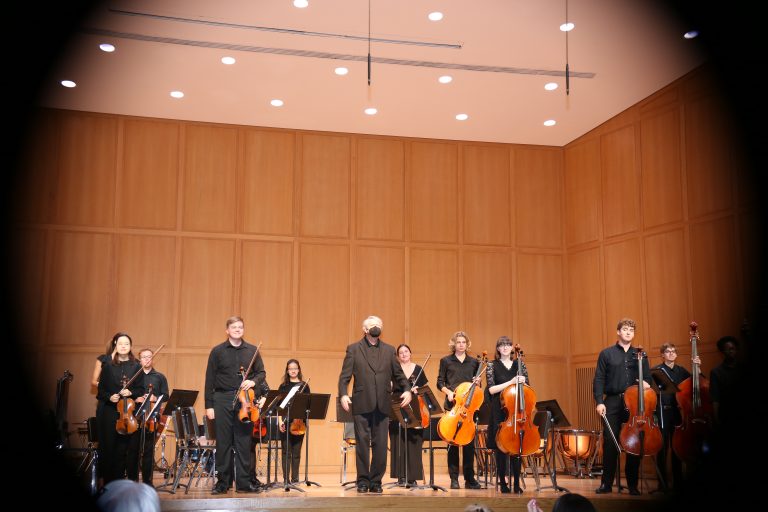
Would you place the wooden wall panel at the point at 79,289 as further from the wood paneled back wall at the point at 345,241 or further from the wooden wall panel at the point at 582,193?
the wooden wall panel at the point at 582,193

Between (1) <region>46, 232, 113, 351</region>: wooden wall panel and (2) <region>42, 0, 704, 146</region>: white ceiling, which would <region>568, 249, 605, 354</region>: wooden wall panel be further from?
(1) <region>46, 232, 113, 351</region>: wooden wall panel

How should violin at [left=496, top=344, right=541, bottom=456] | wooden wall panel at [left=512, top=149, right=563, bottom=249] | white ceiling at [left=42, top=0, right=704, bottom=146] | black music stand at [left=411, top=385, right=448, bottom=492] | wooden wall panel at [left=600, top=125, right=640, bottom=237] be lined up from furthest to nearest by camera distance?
wooden wall panel at [left=512, top=149, right=563, bottom=249]
wooden wall panel at [left=600, top=125, right=640, bottom=237]
white ceiling at [left=42, top=0, right=704, bottom=146]
black music stand at [left=411, top=385, right=448, bottom=492]
violin at [left=496, top=344, right=541, bottom=456]

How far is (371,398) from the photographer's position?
7.59 m

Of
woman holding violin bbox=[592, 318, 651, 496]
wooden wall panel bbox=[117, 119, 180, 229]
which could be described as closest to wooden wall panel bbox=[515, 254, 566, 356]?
woman holding violin bbox=[592, 318, 651, 496]

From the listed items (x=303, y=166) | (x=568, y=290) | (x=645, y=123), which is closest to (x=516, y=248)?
(x=568, y=290)

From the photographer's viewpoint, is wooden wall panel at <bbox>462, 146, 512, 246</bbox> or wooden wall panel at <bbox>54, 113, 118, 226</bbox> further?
wooden wall panel at <bbox>462, 146, 512, 246</bbox>

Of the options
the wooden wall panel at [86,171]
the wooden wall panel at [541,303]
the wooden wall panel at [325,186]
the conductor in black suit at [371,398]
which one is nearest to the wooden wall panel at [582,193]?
the wooden wall panel at [541,303]

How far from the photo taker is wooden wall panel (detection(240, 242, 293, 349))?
12062 millimetres

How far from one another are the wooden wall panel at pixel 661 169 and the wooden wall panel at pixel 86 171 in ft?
26.4

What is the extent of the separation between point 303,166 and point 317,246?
1.34 meters

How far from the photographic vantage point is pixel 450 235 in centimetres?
1301

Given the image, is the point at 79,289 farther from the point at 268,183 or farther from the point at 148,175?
the point at 268,183

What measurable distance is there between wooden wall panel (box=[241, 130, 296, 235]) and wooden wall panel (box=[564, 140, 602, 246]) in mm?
4748

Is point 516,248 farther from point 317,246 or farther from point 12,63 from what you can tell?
point 12,63
